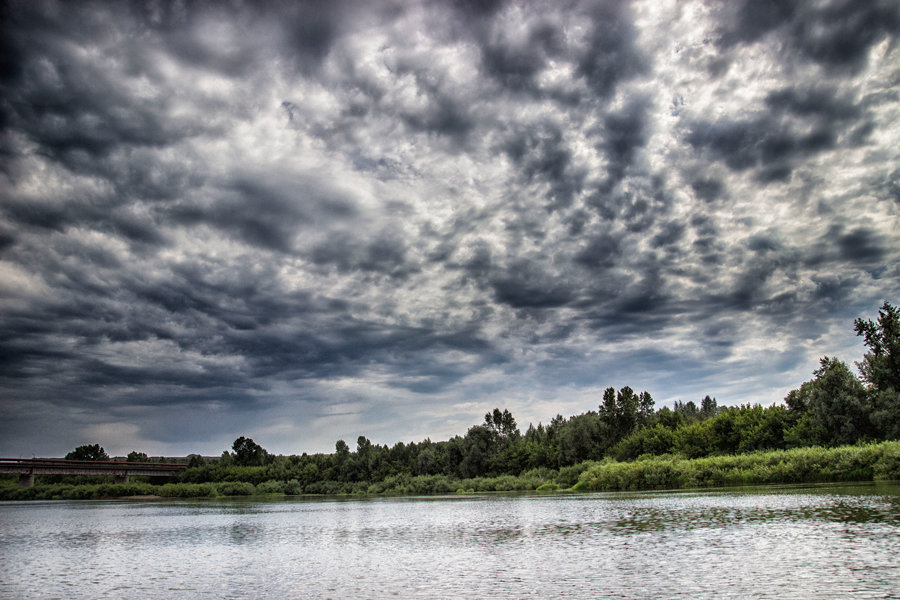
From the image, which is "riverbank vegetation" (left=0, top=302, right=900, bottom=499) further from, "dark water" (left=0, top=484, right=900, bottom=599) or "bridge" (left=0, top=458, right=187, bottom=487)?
"dark water" (left=0, top=484, right=900, bottom=599)

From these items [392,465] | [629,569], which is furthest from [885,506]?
[392,465]

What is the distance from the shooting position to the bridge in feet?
503

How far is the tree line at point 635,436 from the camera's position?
79375 mm

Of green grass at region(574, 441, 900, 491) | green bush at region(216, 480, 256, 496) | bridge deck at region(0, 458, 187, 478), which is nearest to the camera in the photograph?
green grass at region(574, 441, 900, 491)

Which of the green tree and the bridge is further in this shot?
the bridge

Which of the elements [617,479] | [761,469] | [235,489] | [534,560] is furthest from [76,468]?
[534,560]

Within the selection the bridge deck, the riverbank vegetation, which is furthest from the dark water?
the bridge deck

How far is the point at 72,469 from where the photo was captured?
163125 millimetres

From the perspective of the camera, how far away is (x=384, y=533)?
132 ft

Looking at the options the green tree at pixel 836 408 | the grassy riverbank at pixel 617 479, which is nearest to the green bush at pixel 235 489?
the grassy riverbank at pixel 617 479

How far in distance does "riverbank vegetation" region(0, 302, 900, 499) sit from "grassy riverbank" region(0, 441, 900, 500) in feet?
0.58

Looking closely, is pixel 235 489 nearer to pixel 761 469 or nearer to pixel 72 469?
pixel 72 469

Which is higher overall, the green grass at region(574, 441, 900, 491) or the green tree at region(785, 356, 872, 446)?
the green tree at region(785, 356, 872, 446)

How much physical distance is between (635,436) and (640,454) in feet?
19.2
